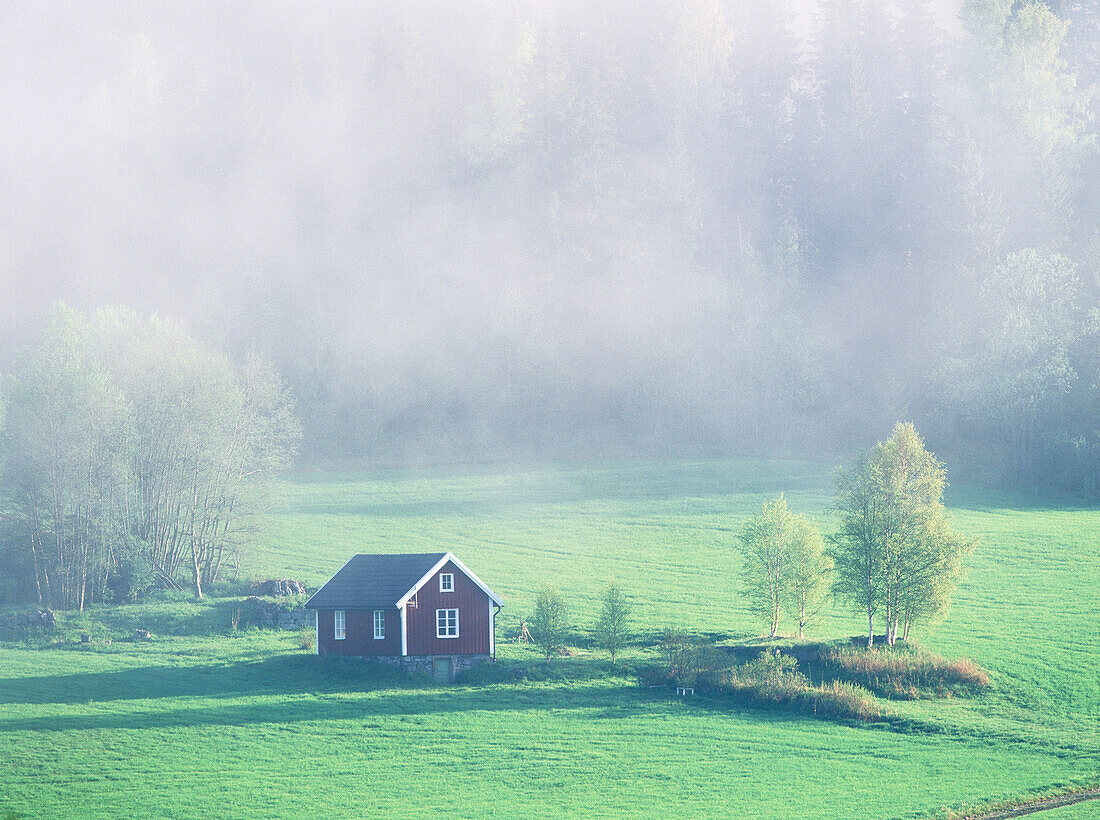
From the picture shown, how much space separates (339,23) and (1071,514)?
329ft

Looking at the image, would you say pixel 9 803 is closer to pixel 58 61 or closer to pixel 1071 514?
pixel 1071 514

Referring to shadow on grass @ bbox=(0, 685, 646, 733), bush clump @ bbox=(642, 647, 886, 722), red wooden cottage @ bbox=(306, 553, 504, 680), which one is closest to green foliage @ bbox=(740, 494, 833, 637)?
bush clump @ bbox=(642, 647, 886, 722)

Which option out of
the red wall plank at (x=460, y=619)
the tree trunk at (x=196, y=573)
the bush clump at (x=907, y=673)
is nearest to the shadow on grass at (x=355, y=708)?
the red wall plank at (x=460, y=619)

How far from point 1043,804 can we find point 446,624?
2426 cm

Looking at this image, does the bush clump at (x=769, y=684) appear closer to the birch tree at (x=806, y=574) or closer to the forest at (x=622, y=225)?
the birch tree at (x=806, y=574)

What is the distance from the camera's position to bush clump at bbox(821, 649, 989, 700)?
141 feet

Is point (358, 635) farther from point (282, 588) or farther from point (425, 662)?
point (282, 588)

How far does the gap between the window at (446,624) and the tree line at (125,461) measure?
1819 cm

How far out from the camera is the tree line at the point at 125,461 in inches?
2274

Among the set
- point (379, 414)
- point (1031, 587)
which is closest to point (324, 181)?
point (379, 414)

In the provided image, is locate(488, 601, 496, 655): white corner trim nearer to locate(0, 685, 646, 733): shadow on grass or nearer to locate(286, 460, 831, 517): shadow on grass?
locate(0, 685, 646, 733): shadow on grass

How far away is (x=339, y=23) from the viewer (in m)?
131

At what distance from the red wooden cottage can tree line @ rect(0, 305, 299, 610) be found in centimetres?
1462

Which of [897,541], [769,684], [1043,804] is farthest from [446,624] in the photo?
[1043,804]
